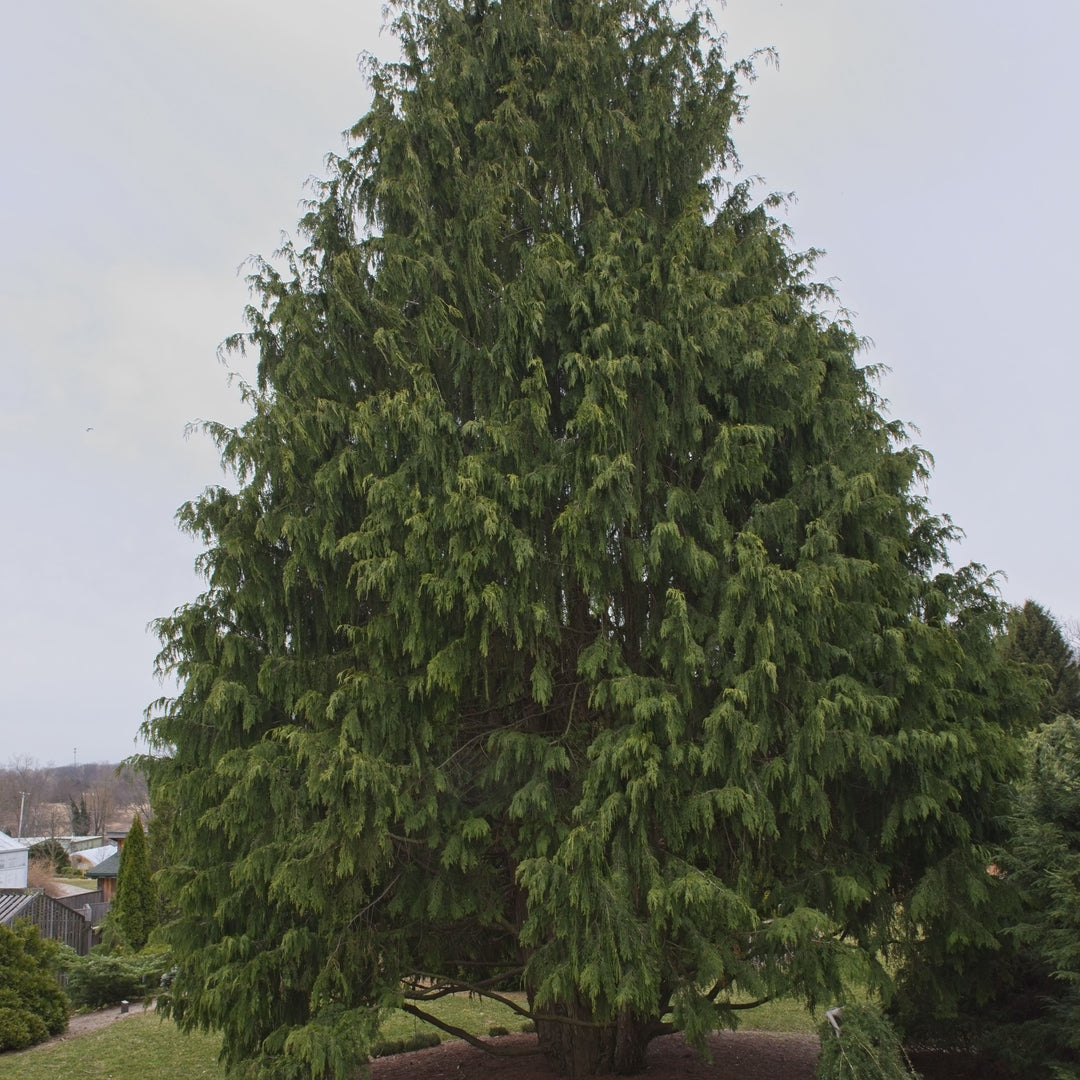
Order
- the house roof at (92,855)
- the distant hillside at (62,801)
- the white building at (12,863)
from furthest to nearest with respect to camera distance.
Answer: the distant hillside at (62,801) → the house roof at (92,855) → the white building at (12,863)

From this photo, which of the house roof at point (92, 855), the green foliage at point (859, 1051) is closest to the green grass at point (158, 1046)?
the green foliage at point (859, 1051)

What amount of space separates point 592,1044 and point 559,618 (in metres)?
3.56

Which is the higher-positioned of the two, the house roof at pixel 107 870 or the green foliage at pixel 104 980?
the green foliage at pixel 104 980

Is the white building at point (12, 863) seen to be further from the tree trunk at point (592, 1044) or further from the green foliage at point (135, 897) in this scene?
the tree trunk at point (592, 1044)

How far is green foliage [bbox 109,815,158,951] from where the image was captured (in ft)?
55.5

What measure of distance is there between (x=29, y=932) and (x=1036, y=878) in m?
12.2

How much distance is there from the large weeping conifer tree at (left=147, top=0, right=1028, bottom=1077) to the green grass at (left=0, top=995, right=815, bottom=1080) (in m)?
3.34

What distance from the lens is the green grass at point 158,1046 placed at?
851 cm

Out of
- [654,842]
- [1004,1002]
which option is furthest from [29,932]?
[1004,1002]

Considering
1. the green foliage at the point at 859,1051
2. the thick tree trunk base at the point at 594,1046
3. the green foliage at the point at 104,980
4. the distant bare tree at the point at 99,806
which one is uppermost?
the green foliage at the point at 859,1051

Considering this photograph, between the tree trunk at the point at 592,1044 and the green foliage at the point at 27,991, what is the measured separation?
7.56 m

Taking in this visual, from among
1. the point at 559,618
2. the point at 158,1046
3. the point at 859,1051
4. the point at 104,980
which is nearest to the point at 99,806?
the point at 104,980

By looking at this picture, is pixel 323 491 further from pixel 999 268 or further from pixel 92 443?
pixel 999 268

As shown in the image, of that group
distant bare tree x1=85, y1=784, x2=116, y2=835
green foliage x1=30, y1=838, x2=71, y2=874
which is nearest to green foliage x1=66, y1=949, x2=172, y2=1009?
green foliage x1=30, y1=838, x2=71, y2=874
